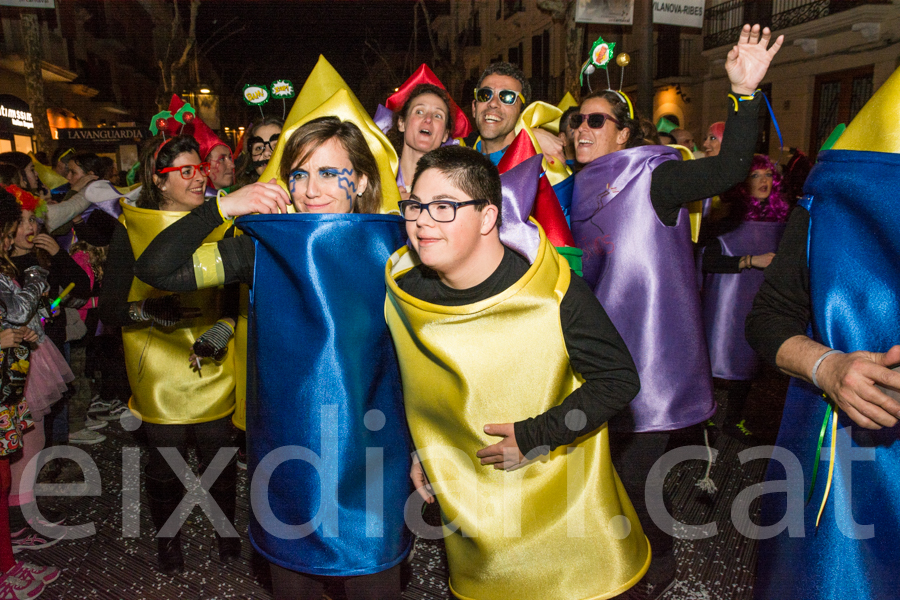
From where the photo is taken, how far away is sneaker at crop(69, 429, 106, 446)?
16.1ft

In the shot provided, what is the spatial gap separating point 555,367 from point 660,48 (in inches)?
877

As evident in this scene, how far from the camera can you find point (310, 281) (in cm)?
204

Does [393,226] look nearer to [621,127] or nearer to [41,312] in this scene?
[621,127]

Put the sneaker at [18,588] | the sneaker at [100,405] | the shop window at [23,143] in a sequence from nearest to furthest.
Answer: the sneaker at [18,588] → the sneaker at [100,405] → the shop window at [23,143]

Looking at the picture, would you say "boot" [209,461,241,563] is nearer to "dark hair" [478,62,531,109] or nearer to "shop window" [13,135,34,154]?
"dark hair" [478,62,531,109]

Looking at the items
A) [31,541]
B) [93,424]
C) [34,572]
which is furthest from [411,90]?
[93,424]

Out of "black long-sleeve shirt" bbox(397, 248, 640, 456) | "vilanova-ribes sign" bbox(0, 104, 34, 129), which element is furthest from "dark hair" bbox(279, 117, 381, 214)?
"vilanova-ribes sign" bbox(0, 104, 34, 129)

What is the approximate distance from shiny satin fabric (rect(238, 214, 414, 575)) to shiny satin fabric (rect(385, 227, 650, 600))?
18cm

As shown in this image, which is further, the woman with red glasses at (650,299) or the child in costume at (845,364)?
the woman with red glasses at (650,299)

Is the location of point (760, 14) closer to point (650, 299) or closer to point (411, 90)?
point (411, 90)

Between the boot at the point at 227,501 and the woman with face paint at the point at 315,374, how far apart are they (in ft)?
3.49

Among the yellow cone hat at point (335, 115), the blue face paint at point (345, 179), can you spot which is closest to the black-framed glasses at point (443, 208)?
the blue face paint at point (345, 179)

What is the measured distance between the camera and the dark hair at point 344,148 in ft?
7.31

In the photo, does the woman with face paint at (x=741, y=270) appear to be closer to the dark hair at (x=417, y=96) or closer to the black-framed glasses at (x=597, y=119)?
the black-framed glasses at (x=597, y=119)
